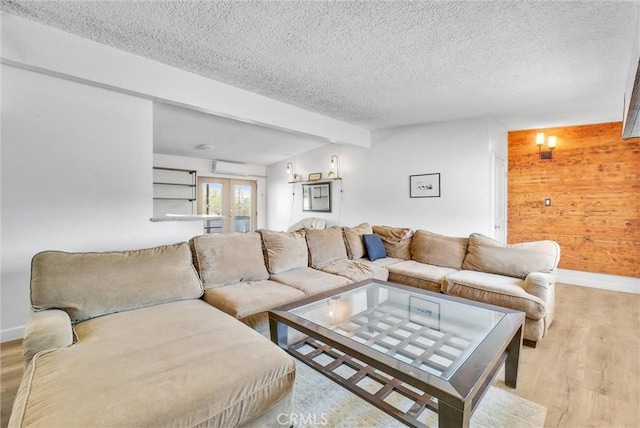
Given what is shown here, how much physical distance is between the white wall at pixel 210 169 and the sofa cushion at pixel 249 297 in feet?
14.8

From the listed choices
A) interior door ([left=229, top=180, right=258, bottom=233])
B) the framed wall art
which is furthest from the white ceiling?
interior door ([left=229, top=180, right=258, bottom=233])

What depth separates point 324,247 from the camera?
3449 mm

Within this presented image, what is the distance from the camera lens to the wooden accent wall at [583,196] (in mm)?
4035

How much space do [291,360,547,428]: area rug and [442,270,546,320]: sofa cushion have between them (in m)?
0.88

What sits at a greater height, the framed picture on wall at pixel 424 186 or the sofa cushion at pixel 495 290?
the framed picture on wall at pixel 424 186

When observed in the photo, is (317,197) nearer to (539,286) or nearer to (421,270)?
(421,270)

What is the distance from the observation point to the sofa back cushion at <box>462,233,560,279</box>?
2.86 meters

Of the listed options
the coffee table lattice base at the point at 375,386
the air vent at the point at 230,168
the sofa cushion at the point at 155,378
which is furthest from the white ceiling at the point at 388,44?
the air vent at the point at 230,168

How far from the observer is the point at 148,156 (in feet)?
9.77

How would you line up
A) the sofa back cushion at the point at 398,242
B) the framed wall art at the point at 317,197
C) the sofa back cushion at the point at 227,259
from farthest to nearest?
the framed wall art at the point at 317,197 < the sofa back cushion at the point at 398,242 < the sofa back cushion at the point at 227,259

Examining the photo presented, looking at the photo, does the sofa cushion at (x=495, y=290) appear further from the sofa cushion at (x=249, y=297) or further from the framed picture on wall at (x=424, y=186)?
the framed picture on wall at (x=424, y=186)

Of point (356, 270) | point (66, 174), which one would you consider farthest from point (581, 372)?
point (66, 174)

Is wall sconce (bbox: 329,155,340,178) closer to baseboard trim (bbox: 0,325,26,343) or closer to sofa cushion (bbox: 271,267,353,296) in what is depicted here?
sofa cushion (bbox: 271,267,353,296)

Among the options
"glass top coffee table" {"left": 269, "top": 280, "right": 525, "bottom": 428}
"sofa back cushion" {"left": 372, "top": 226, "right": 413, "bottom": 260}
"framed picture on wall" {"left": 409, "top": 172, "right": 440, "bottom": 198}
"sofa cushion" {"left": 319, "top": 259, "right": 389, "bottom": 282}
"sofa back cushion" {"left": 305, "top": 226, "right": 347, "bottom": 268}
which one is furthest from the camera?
"framed picture on wall" {"left": 409, "top": 172, "right": 440, "bottom": 198}
